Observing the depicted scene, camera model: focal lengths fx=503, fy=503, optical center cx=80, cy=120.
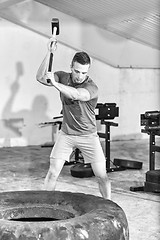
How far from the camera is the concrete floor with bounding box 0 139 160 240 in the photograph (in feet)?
16.3

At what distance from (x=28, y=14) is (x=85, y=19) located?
1.17 metres

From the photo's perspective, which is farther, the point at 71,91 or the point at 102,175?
the point at 102,175

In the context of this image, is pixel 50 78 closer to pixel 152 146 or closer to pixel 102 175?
pixel 102 175

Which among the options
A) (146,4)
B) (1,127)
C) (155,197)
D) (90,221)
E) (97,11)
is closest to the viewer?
(90,221)

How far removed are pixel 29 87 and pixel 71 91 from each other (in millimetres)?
6328

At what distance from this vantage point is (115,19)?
9664 mm

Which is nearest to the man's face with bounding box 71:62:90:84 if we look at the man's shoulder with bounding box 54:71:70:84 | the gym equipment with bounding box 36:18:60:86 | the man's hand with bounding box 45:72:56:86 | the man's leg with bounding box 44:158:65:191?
the man's shoulder with bounding box 54:71:70:84

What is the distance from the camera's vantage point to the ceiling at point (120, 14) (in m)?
8.59

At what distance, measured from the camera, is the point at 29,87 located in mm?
10297

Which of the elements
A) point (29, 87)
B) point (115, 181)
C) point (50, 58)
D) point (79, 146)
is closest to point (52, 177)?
point (79, 146)

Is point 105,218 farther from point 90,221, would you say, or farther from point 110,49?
point 110,49

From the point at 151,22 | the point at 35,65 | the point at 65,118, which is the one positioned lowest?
the point at 65,118

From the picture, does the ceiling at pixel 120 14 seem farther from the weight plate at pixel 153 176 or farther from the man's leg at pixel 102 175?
the man's leg at pixel 102 175

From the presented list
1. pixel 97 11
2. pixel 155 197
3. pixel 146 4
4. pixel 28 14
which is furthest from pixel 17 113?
pixel 155 197
